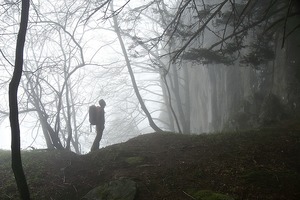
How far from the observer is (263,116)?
11961 millimetres

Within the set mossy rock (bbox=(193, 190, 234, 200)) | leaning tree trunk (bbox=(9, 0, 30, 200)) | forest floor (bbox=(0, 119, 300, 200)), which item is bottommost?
mossy rock (bbox=(193, 190, 234, 200))

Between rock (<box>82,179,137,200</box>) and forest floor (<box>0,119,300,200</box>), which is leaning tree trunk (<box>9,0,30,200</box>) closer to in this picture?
forest floor (<box>0,119,300,200</box>)

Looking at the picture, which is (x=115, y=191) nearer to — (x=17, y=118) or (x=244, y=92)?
(x=17, y=118)

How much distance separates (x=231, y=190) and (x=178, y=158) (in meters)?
2.19

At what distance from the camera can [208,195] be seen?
575cm

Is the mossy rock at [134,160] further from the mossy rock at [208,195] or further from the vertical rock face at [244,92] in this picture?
the vertical rock face at [244,92]

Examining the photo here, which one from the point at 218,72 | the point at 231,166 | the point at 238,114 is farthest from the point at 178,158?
the point at 218,72

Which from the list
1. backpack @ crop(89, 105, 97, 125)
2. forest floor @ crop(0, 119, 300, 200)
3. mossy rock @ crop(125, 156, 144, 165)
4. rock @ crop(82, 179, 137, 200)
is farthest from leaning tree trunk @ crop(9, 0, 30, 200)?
backpack @ crop(89, 105, 97, 125)

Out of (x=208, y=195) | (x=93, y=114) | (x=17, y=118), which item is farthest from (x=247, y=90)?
(x=17, y=118)

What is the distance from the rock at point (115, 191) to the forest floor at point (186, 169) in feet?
0.66

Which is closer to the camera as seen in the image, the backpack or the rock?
the rock

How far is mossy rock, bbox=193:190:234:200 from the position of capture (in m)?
5.58

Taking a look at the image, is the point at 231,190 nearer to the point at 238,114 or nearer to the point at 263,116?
the point at 263,116

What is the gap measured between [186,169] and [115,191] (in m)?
1.74
